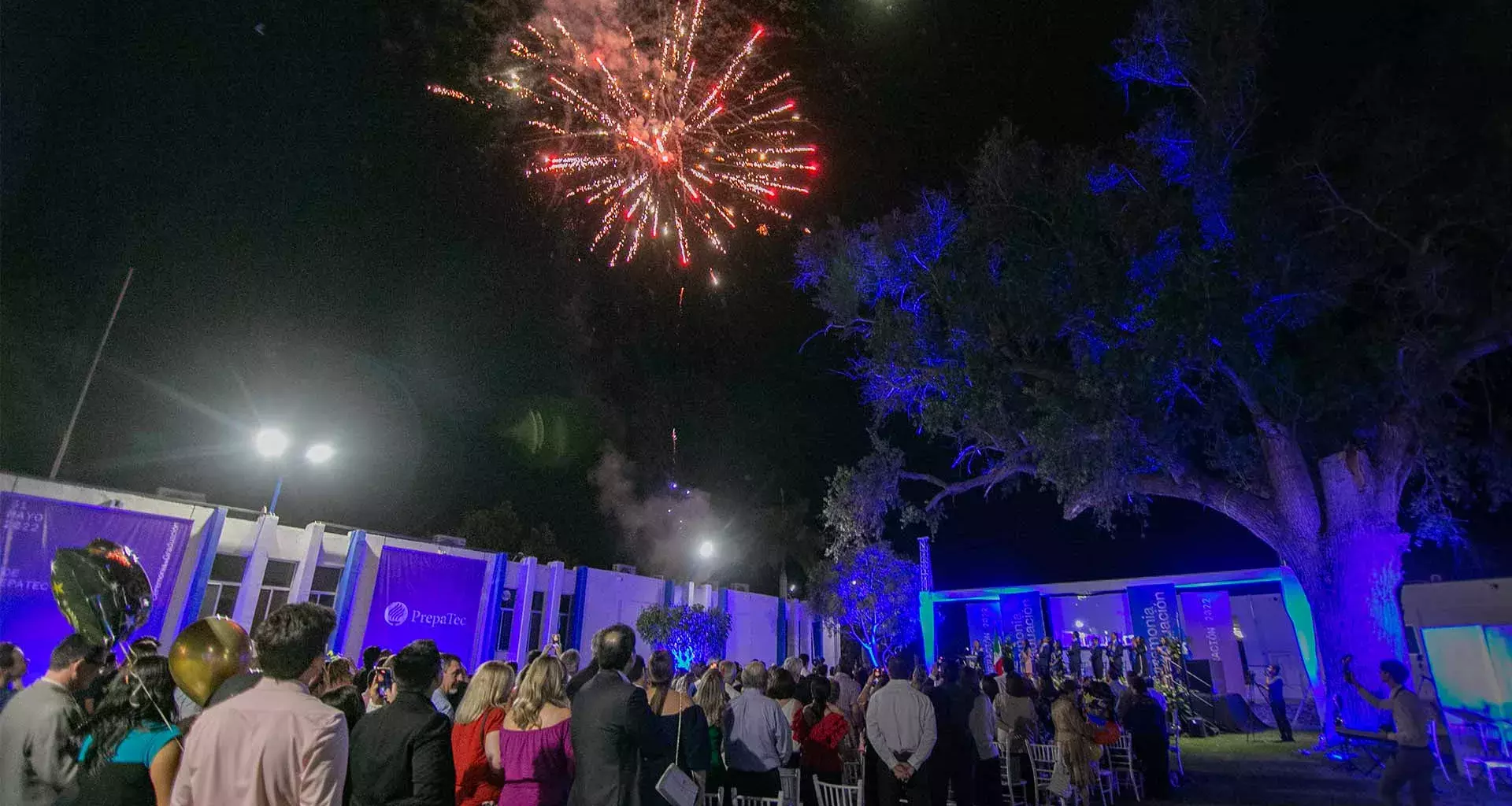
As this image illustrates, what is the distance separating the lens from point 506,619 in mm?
23812

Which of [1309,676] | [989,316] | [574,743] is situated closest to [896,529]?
[1309,676]

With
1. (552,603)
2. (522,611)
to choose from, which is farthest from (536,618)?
(522,611)

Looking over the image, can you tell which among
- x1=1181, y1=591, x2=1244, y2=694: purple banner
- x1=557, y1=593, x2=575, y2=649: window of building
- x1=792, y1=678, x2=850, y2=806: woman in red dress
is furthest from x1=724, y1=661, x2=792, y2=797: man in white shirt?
x1=557, y1=593, x2=575, y2=649: window of building

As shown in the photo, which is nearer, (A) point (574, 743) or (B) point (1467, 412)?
(A) point (574, 743)

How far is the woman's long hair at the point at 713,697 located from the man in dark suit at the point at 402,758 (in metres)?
2.76

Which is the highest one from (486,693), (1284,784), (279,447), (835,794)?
(279,447)

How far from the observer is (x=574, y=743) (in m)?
3.86

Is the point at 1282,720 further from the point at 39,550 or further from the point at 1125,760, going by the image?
the point at 39,550

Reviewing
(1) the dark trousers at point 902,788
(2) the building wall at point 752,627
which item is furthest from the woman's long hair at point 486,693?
(2) the building wall at point 752,627

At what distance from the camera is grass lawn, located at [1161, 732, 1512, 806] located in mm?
8414

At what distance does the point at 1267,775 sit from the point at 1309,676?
7.60 meters

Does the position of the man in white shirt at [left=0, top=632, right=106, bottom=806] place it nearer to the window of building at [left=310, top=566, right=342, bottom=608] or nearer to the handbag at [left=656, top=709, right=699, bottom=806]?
the handbag at [left=656, top=709, right=699, bottom=806]

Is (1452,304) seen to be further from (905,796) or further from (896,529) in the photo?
(896,529)

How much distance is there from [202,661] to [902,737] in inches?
191
